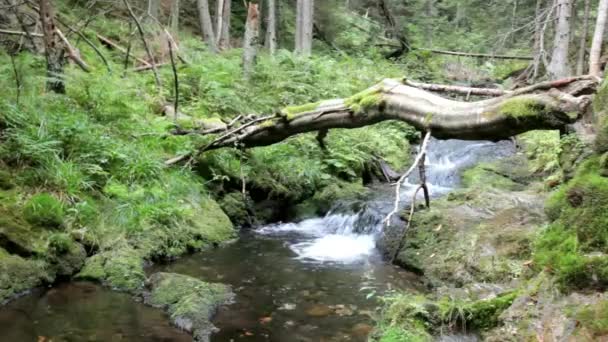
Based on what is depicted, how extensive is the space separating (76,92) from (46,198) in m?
3.04

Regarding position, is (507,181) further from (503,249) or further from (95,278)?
(95,278)

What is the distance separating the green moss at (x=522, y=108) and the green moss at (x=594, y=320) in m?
2.22

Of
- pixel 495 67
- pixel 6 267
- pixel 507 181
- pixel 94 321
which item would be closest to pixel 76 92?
pixel 6 267

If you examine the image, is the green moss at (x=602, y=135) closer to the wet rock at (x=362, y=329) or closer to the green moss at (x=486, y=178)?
the wet rock at (x=362, y=329)

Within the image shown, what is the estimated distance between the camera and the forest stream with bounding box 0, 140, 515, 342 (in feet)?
17.0

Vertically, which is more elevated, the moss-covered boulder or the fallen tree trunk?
the fallen tree trunk

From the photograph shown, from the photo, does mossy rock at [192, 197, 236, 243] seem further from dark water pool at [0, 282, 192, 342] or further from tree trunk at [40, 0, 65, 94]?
tree trunk at [40, 0, 65, 94]

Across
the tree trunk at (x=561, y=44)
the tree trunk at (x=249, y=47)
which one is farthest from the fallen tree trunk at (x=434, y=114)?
the tree trunk at (x=561, y=44)

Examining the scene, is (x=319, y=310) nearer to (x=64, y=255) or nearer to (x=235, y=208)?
(x=64, y=255)

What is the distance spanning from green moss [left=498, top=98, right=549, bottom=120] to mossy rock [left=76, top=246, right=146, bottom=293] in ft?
14.7

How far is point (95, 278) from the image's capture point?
20.5 ft

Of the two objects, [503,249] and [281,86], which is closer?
[503,249]

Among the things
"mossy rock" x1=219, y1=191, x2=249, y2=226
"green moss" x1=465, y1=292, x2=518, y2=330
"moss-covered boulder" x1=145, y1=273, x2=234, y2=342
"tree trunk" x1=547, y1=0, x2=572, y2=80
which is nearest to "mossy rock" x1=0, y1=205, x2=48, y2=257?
"moss-covered boulder" x1=145, y1=273, x2=234, y2=342

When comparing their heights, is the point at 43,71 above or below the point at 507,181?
above
